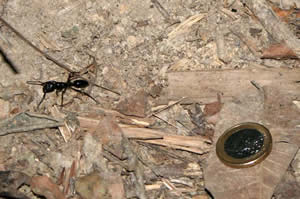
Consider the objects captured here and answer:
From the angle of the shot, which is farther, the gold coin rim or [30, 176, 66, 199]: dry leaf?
[30, 176, 66, 199]: dry leaf

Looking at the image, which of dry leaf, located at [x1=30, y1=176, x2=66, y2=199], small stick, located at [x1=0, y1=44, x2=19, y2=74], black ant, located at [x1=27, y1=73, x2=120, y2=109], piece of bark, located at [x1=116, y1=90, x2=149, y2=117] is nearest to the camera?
dry leaf, located at [x1=30, y1=176, x2=66, y2=199]

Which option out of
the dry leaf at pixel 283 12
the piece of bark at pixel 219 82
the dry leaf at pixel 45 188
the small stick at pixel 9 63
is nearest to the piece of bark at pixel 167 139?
the piece of bark at pixel 219 82

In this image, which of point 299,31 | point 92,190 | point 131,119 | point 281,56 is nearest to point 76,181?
point 92,190

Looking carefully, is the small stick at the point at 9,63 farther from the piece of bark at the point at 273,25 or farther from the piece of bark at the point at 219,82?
the piece of bark at the point at 273,25

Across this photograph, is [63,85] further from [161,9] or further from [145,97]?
[161,9]

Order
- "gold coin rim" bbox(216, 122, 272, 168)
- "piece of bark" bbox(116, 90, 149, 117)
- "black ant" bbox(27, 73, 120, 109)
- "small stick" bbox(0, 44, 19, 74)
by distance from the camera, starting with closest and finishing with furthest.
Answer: "gold coin rim" bbox(216, 122, 272, 168), "piece of bark" bbox(116, 90, 149, 117), "black ant" bbox(27, 73, 120, 109), "small stick" bbox(0, 44, 19, 74)

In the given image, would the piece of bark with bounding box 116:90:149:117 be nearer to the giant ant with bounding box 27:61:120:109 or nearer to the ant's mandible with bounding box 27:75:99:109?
the giant ant with bounding box 27:61:120:109

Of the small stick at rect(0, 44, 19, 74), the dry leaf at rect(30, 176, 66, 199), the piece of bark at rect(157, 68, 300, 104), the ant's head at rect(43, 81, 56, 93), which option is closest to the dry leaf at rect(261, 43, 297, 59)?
the piece of bark at rect(157, 68, 300, 104)
